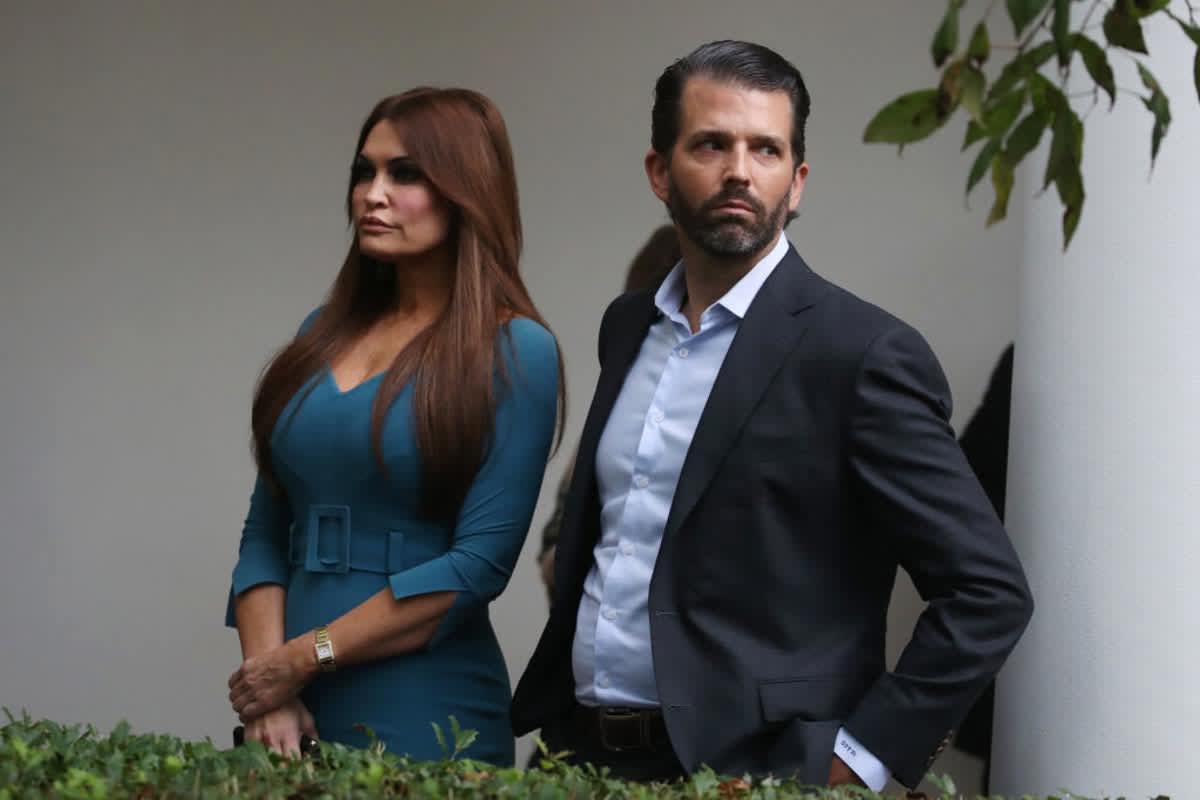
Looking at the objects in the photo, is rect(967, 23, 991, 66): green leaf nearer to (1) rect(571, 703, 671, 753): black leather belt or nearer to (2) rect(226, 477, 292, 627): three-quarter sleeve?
(1) rect(571, 703, 671, 753): black leather belt

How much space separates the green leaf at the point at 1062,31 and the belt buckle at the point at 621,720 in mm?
1617

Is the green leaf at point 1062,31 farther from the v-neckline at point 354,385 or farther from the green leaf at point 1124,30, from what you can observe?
Result: the v-neckline at point 354,385

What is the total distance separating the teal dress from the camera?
3.15 m

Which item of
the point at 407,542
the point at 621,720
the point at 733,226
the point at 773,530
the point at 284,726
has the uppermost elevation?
the point at 733,226

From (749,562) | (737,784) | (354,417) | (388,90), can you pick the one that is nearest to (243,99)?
(388,90)

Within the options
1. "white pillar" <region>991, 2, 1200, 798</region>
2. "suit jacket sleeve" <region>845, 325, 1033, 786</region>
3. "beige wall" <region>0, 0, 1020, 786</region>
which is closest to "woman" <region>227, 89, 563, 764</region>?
"suit jacket sleeve" <region>845, 325, 1033, 786</region>

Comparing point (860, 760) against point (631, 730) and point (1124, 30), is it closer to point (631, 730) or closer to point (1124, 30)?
point (631, 730)

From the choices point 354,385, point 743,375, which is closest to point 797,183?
point 743,375

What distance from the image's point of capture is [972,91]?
1.48 m

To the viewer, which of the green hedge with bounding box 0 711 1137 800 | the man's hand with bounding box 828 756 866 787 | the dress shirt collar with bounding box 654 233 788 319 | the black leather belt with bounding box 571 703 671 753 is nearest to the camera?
the green hedge with bounding box 0 711 1137 800

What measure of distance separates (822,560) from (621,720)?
0.40 m

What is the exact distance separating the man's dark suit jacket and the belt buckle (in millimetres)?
88

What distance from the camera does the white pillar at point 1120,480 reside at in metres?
3.08

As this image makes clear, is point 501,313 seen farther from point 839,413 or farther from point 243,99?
point 243,99
